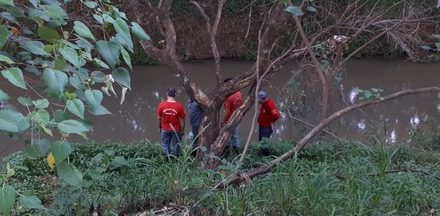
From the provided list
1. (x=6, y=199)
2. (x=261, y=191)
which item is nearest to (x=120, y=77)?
(x=6, y=199)

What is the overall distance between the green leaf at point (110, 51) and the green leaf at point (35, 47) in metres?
0.18

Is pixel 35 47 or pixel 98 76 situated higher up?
pixel 35 47

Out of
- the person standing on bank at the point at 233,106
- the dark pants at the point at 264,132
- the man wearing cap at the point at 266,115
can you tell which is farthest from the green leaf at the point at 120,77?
the dark pants at the point at 264,132

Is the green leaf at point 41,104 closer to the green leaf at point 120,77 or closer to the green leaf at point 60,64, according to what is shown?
the green leaf at point 60,64

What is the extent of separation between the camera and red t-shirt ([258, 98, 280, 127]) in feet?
28.5

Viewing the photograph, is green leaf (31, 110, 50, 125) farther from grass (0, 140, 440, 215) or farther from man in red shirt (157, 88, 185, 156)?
man in red shirt (157, 88, 185, 156)

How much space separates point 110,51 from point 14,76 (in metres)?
0.36

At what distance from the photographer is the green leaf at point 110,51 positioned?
1998 millimetres

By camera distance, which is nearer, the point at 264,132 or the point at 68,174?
the point at 68,174

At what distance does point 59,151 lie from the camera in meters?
1.80

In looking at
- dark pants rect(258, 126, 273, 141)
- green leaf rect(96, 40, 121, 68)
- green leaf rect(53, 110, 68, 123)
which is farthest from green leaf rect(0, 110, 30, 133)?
dark pants rect(258, 126, 273, 141)

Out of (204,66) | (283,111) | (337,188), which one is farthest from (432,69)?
(337,188)

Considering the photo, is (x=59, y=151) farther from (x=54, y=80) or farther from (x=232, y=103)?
(x=232, y=103)

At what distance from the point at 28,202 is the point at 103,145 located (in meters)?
6.92
